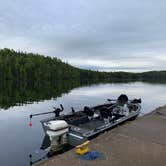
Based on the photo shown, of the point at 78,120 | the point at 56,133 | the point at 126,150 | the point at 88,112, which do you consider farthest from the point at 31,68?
the point at 126,150

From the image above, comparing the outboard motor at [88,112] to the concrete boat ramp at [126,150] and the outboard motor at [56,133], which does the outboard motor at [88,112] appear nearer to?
the concrete boat ramp at [126,150]

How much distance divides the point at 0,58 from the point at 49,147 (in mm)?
67898

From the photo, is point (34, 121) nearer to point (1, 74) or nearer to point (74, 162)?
point (74, 162)

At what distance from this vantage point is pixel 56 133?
7898mm

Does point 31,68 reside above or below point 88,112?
above

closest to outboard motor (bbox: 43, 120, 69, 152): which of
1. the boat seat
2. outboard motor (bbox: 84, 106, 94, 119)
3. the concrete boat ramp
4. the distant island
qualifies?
the concrete boat ramp

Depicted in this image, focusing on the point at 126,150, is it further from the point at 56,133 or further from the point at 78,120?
the point at 78,120

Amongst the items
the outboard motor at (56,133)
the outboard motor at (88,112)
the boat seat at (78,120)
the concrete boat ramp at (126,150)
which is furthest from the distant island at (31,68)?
the concrete boat ramp at (126,150)

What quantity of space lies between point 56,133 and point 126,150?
8.80ft

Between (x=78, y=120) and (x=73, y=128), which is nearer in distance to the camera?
(x=73, y=128)

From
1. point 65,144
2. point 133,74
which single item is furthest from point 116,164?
point 133,74

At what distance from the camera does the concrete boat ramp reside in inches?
224

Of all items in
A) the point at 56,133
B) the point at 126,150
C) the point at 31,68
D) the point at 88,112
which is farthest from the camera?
the point at 31,68

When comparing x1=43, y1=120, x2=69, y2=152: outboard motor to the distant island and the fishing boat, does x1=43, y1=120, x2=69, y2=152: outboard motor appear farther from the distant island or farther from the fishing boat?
the distant island
